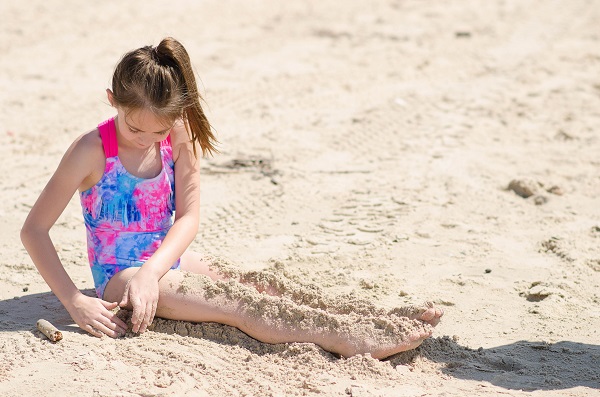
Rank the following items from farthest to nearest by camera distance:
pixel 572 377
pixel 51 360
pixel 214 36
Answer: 1. pixel 214 36
2. pixel 572 377
3. pixel 51 360

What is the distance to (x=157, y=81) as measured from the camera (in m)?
3.08

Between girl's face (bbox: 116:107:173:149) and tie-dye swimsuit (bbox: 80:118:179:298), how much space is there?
118 millimetres

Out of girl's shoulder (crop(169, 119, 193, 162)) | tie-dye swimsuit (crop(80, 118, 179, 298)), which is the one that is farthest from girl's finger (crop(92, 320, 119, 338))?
girl's shoulder (crop(169, 119, 193, 162))

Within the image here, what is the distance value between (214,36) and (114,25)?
0.93 metres

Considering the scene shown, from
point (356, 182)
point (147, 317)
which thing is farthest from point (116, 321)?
point (356, 182)

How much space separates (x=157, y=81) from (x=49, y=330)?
3.24 feet

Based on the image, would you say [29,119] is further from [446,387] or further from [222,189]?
[446,387]

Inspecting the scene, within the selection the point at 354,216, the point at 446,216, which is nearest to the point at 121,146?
the point at 354,216

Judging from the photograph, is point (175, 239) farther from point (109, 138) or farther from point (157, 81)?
point (157, 81)

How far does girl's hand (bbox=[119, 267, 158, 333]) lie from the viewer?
123 inches

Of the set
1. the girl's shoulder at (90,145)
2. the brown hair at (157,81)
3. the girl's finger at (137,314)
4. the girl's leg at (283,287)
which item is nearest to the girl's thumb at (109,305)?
the girl's finger at (137,314)

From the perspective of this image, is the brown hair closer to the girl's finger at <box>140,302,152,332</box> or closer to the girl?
the girl

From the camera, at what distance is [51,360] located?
9.74 feet

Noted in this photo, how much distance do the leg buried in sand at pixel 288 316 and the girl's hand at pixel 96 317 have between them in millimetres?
86
